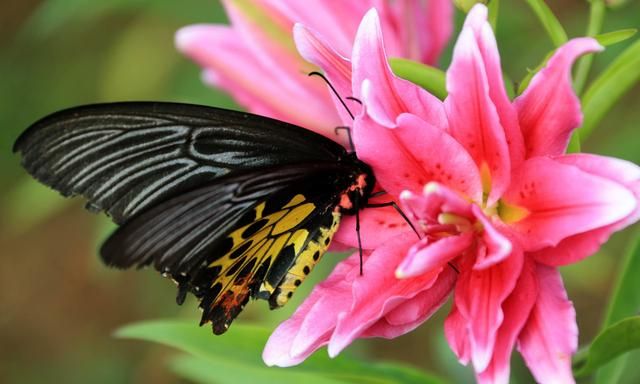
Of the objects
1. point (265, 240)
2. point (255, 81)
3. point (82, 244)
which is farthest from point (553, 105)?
point (82, 244)

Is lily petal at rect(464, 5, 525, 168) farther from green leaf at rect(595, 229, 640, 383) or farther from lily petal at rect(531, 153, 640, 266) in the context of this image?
green leaf at rect(595, 229, 640, 383)

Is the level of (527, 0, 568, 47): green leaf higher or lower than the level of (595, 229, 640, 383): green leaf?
higher

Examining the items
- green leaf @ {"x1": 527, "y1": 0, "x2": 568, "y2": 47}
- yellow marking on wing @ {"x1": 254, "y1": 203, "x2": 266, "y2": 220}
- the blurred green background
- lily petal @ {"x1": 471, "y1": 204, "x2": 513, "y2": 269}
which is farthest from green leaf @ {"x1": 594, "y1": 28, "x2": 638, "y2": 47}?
the blurred green background

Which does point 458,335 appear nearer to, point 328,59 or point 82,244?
point 328,59

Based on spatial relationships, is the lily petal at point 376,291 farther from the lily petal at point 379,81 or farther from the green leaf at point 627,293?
the green leaf at point 627,293

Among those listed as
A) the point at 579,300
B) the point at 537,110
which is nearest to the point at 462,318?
the point at 537,110

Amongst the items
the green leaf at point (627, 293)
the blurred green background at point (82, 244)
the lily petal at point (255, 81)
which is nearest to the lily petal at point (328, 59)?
the lily petal at point (255, 81)
